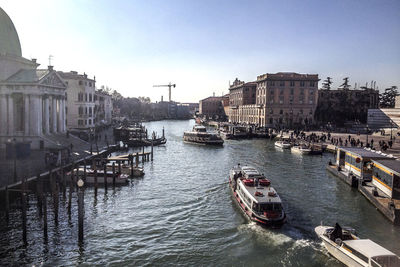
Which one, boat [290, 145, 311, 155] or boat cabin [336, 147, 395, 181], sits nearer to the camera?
boat cabin [336, 147, 395, 181]

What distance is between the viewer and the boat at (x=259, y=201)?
75.6 feet

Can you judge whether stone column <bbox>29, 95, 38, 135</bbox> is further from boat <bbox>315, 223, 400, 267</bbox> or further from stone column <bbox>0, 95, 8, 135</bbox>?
boat <bbox>315, 223, 400, 267</bbox>

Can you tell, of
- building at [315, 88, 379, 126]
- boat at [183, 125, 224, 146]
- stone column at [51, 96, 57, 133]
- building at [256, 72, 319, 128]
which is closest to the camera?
stone column at [51, 96, 57, 133]

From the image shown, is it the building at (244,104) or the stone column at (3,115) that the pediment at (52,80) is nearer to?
the stone column at (3,115)

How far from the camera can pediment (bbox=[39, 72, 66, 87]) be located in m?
49.5

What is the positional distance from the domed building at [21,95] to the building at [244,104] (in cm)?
7321

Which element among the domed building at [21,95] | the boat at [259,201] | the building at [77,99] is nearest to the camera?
the boat at [259,201]

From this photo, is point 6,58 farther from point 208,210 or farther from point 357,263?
point 357,263

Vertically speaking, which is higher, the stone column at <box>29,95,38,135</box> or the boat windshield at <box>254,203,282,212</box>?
the stone column at <box>29,95,38,135</box>

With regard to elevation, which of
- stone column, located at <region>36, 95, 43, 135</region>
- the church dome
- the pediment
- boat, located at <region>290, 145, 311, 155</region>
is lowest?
boat, located at <region>290, 145, 311, 155</region>

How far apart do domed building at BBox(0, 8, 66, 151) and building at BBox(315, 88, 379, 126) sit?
8521cm

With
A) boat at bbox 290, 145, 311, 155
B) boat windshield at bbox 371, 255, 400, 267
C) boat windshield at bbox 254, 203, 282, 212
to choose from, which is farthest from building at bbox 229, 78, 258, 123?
boat windshield at bbox 371, 255, 400, 267

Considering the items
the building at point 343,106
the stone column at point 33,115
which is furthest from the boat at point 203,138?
the building at point 343,106

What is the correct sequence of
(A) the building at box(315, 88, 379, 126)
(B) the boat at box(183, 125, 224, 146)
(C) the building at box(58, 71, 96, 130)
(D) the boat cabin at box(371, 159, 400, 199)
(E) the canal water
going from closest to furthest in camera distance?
(E) the canal water → (D) the boat cabin at box(371, 159, 400, 199) → (B) the boat at box(183, 125, 224, 146) → (C) the building at box(58, 71, 96, 130) → (A) the building at box(315, 88, 379, 126)
